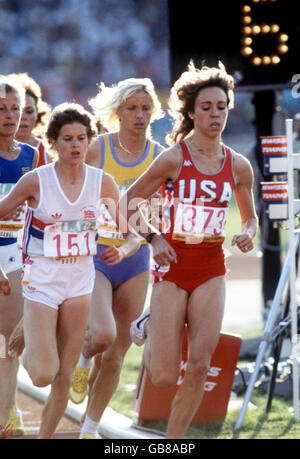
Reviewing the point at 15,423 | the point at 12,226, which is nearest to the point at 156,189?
the point at 12,226

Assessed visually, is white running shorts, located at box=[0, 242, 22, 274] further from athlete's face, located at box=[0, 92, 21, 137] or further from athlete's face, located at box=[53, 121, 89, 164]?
athlete's face, located at box=[53, 121, 89, 164]

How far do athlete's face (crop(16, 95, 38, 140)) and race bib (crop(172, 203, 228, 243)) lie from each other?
177 cm

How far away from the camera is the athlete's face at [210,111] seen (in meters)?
4.96

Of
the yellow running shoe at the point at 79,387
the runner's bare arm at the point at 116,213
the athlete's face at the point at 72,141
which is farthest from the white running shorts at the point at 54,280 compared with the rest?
the yellow running shoe at the point at 79,387

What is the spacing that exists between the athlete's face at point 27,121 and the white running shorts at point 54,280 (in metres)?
1.57

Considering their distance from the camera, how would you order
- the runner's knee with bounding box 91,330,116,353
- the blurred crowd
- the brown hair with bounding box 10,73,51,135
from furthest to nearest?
1. the blurred crowd
2. the brown hair with bounding box 10,73,51,135
3. the runner's knee with bounding box 91,330,116,353

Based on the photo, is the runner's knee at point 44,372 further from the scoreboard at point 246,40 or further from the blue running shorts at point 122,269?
the scoreboard at point 246,40

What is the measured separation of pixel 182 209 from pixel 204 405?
1.98 m

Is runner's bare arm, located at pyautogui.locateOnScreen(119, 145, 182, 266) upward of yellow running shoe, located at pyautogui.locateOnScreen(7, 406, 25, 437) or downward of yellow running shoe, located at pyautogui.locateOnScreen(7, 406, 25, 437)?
upward

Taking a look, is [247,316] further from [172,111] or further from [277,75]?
[172,111]

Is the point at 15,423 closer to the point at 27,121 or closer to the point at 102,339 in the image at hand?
the point at 102,339

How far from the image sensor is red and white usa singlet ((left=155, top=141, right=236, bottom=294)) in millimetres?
4879

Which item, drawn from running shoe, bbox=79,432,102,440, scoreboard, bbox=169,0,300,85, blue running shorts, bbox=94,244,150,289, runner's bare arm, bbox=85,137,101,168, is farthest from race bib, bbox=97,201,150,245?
scoreboard, bbox=169,0,300,85

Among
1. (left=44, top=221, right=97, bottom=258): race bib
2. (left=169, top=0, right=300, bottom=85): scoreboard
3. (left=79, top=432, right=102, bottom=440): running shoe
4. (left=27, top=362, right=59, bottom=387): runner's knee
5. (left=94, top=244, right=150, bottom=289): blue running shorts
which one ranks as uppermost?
(left=169, top=0, right=300, bottom=85): scoreboard
